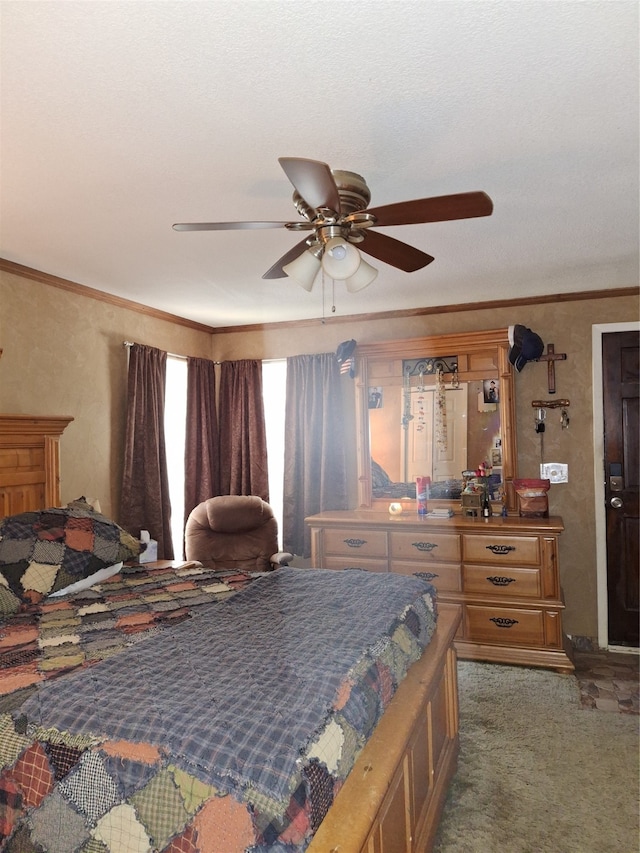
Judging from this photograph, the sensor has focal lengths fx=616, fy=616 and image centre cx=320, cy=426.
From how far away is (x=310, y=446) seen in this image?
16.8 ft

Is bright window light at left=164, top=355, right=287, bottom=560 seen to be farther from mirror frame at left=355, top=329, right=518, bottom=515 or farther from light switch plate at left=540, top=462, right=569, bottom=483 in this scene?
light switch plate at left=540, top=462, right=569, bottom=483

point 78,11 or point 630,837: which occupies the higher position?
point 78,11

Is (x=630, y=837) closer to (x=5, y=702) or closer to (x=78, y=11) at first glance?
(x=5, y=702)

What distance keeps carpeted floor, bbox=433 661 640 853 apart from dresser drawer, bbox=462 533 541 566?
0.74 metres

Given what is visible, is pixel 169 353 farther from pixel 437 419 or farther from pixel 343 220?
pixel 343 220

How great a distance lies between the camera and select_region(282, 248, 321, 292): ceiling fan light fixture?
230 centimetres

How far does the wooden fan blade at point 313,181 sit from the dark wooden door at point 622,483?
3179 mm

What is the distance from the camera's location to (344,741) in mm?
1521

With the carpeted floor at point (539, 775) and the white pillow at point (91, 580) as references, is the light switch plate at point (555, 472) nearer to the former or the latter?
the carpeted floor at point (539, 775)

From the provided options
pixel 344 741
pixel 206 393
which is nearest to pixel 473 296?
pixel 206 393

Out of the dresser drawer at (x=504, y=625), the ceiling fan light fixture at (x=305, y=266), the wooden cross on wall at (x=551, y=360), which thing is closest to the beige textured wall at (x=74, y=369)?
the ceiling fan light fixture at (x=305, y=266)

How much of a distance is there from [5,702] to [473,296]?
3.91 meters

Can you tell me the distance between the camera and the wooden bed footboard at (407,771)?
1.41 meters

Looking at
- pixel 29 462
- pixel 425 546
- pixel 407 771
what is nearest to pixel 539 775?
pixel 407 771
